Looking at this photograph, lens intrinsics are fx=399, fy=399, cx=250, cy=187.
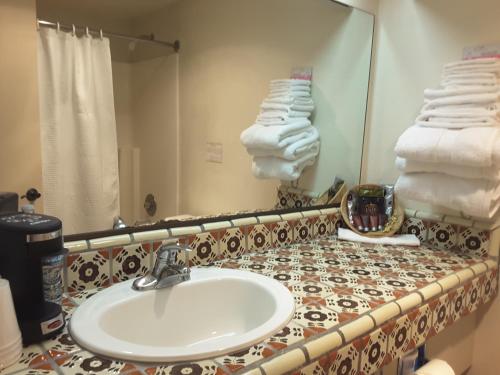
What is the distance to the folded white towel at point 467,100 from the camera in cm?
120

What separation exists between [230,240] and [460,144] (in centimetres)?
74

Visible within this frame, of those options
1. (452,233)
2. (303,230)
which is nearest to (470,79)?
(452,233)

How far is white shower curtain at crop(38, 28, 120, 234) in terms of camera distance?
97 cm

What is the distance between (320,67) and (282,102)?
25 cm

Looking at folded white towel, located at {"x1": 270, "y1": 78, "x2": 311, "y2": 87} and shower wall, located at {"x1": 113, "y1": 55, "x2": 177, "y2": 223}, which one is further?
folded white towel, located at {"x1": 270, "y1": 78, "x2": 311, "y2": 87}

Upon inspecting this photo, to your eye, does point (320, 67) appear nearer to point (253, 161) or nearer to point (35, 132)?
point (253, 161)

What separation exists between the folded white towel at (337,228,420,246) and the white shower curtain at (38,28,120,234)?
0.83 metres

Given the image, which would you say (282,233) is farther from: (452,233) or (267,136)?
(452,233)

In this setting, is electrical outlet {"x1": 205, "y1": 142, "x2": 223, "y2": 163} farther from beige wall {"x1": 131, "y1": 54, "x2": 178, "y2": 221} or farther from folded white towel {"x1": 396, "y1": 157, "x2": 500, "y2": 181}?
folded white towel {"x1": 396, "y1": 157, "x2": 500, "y2": 181}

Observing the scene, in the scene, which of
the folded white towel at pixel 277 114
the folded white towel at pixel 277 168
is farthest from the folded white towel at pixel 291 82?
the folded white towel at pixel 277 168

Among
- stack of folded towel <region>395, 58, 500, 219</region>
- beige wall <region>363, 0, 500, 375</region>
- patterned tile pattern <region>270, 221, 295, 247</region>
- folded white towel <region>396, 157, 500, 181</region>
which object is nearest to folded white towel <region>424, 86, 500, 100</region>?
stack of folded towel <region>395, 58, 500, 219</region>

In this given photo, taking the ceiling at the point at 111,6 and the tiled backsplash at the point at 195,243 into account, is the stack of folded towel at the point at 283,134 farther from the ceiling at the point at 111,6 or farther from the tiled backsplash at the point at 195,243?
the ceiling at the point at 111,6

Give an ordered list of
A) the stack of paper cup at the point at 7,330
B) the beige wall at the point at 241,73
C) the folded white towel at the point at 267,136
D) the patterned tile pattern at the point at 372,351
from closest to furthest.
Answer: the stack of paper cup at the point at 7,330 < the patterned tile pattern at the point at 372,351 < the beige wall at the point at 241,73 < the folded white towel at the point at 267,136

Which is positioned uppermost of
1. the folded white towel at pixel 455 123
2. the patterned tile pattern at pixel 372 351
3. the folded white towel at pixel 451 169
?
the folded white towel at pixel 455 123
